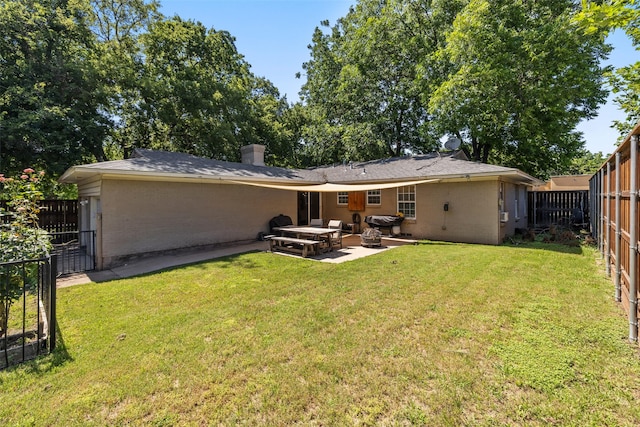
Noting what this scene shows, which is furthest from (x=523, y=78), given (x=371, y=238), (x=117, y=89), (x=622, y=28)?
(x=117, y=89)

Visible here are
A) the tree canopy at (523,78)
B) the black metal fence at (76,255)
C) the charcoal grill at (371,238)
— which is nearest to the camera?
the black metal fence at (76,255)

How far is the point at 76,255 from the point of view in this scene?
368 inches

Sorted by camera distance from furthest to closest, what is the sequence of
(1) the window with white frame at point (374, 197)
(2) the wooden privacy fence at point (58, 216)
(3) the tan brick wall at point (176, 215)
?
(1) the window with white frame at point (374, 197) → (2) the wooden privacy fence at point (58, 216) → (3) the tan brick wall at point (176, 215)

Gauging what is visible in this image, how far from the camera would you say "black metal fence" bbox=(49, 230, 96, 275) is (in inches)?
300

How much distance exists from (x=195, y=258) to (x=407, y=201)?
28.5 ft

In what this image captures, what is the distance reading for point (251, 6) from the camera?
476 inches

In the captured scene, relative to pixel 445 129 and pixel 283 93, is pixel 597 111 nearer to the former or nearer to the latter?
→ pixel 445 129

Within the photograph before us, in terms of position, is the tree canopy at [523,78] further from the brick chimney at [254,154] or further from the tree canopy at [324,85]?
the brick chimney at [254,154]

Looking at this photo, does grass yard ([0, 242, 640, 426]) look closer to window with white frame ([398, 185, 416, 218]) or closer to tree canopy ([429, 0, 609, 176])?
window with white frame ([398, 185, 416, 218])

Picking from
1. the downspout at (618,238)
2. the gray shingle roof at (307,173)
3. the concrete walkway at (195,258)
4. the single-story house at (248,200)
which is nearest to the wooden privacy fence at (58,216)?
the single-story house at (248,200)

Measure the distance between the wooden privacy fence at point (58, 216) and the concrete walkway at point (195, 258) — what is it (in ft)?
23.0

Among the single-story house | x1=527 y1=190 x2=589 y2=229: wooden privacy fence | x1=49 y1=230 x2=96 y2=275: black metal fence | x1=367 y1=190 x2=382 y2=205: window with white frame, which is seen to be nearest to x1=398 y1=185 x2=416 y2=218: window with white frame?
the single-story house

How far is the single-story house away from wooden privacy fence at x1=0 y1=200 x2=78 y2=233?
1.82 m

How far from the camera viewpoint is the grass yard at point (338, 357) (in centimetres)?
244
